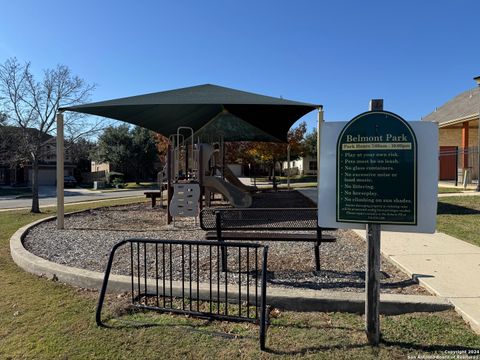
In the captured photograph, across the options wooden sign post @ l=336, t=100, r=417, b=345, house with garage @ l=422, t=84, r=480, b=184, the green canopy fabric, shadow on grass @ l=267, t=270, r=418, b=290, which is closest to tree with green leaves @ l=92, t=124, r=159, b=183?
the green canopy fabric

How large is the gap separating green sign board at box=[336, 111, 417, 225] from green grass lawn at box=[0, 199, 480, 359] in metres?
1.03

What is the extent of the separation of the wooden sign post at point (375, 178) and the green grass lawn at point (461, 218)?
449cm

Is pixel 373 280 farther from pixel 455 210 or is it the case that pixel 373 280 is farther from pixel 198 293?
pixel 455 210

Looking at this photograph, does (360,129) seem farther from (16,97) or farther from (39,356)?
(16,97)

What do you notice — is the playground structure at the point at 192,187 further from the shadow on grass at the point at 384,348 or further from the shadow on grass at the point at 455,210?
the shadow on grass at the point at 384,348

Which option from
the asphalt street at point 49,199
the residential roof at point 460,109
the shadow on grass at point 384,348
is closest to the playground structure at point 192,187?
the shadow on grass at point 384,348

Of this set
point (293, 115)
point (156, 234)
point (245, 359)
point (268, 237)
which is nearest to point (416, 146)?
point (245, 359)

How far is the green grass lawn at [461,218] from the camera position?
761 centimetres

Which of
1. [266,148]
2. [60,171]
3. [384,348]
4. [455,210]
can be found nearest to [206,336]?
[384,348]

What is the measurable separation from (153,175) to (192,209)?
149 ft

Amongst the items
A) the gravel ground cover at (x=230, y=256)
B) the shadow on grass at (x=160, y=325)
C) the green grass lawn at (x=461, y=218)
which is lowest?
the shadow on grass at (x=160, y=325)

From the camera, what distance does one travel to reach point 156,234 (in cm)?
848

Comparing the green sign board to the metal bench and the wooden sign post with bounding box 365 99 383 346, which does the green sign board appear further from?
the metal bench

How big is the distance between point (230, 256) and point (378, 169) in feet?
11.5
